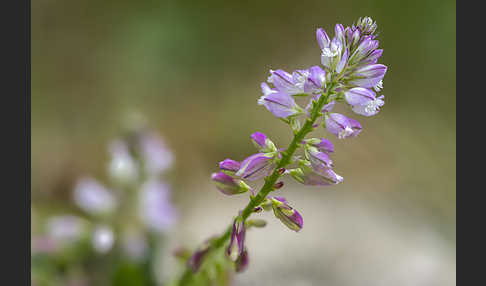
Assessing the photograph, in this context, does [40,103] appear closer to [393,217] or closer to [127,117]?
[127,117]

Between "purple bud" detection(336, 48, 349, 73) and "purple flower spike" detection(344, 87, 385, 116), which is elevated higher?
"purple bud" detection(336, 48, 349, 73)

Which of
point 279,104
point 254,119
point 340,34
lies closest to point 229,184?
point 279,104

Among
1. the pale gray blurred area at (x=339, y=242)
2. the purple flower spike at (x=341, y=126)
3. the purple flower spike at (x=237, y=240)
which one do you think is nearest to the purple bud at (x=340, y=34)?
the purple flower spike at (x=341, y=126)

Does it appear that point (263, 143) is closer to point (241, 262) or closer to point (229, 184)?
point (229, 184)

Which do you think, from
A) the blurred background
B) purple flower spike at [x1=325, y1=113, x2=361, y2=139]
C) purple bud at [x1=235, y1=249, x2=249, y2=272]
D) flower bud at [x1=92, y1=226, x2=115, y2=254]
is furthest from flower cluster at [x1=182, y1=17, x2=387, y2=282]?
the blurred background

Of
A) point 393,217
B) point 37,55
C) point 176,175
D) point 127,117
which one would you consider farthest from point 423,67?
point 37,55

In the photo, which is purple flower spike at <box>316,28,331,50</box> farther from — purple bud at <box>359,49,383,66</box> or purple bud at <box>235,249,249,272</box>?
purple bud at <box>235,249,249,272</box>

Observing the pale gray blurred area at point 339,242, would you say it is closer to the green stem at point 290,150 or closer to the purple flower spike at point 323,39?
the green stem at point 290,150
